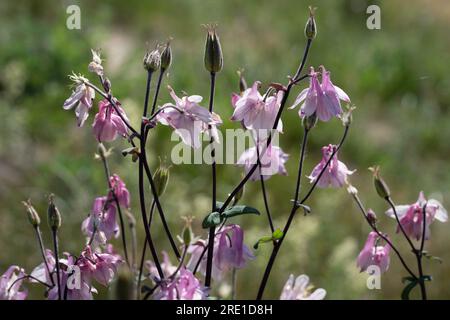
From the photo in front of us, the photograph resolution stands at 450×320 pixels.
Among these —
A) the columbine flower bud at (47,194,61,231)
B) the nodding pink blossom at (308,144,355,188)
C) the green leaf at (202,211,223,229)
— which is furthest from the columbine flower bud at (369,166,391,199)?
the columbine flower bud at (47,194,61,231)

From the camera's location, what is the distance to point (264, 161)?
1224mm

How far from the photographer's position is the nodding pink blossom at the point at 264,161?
1229 millimetres

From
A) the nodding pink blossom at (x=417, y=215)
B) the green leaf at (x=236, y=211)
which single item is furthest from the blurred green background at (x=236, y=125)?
the green leaf at (x=236, y=211)

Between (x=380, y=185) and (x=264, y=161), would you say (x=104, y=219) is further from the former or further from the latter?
(x=380, y=185)

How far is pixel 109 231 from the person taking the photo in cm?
124

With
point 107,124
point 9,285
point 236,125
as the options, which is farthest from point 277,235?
point 236,125

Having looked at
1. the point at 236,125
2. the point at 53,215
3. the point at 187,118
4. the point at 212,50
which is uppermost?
the point at 236,125

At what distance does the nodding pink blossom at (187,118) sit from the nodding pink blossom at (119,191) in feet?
0.71

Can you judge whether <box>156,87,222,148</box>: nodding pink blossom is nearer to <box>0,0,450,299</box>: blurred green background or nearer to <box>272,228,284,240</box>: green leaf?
<box>272,228,284,240</box>: green leaf

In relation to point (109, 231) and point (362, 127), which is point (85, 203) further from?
point (362, 127)

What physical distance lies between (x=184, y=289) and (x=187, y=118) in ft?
0.79

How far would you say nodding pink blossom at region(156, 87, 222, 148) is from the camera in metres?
1.08

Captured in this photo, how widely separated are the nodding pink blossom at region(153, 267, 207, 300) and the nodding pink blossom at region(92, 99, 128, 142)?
221 millimetres

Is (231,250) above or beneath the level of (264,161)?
beneath
